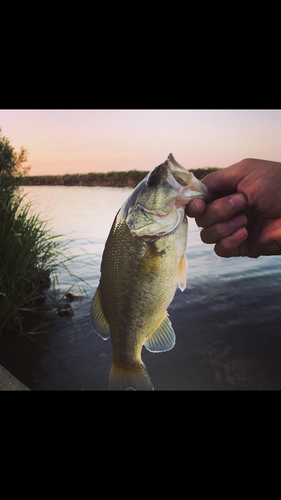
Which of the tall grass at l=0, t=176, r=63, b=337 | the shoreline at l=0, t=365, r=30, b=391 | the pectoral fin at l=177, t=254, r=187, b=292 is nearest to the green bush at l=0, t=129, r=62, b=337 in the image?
the tall grass at l=0, t=176, r=63, b=337

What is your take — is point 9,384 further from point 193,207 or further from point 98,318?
point 193,207

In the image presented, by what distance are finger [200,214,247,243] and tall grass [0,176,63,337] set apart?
249cm

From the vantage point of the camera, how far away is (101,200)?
13.5 meters

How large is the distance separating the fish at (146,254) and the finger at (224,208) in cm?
22

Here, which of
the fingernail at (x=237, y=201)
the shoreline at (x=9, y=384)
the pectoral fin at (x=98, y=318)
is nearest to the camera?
the pectoral fin at (x=98, y=318)

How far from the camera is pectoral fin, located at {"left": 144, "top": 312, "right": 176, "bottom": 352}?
1.42m

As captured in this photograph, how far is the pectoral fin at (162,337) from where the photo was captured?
56.0 inches

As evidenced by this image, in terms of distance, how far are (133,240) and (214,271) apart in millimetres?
6111

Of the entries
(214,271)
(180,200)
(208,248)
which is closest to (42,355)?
(180,200)

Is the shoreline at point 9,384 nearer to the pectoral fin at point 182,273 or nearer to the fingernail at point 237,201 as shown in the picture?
the pectoral fin at point 182,273

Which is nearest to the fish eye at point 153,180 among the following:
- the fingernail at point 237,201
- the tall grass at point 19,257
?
the fingernail at point 237,201

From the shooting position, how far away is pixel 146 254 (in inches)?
52.3

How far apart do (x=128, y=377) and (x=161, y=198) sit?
31.9 inches

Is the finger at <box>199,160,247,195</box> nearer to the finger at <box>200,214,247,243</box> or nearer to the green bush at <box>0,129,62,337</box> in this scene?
the finger at <box>200,214,247,243</box>
